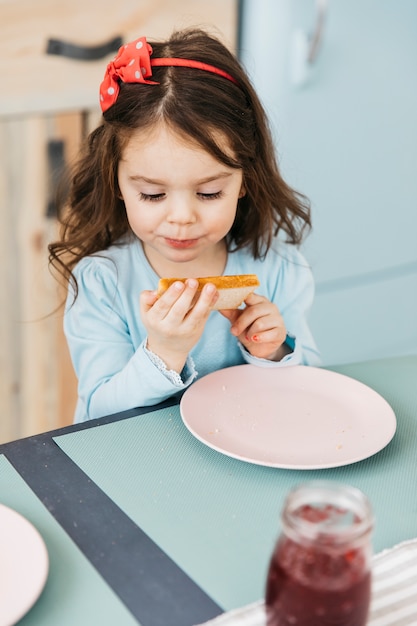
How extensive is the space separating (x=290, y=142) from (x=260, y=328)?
127cm

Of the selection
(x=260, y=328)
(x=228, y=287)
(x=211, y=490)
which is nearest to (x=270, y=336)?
(x=260, y=328)

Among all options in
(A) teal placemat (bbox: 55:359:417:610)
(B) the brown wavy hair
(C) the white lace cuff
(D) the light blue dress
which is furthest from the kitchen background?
(A) teal placemat (bbox: 55:359:417:610)

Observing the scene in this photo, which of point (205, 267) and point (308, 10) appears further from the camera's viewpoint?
point (308, 10)

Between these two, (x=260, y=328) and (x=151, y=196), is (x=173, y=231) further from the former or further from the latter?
(x=260, y=328)

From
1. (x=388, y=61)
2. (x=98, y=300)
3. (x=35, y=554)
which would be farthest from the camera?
(x=388, y=61)

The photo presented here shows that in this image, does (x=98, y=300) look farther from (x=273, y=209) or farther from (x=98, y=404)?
(x=273, y=209)

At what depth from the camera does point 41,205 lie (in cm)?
210

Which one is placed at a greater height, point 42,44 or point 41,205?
point 42,44

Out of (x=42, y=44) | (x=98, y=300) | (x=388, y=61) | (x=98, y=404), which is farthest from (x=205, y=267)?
(x=388, y=61)

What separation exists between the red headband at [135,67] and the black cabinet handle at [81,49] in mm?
812

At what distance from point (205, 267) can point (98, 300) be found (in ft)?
0.77

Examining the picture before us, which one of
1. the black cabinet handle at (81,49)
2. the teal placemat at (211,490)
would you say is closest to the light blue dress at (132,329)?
the teal placemat at (211,490)

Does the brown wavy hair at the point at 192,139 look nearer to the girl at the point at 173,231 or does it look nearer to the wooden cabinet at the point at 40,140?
the girl at the point at 173,231

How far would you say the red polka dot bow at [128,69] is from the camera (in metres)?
1.15
